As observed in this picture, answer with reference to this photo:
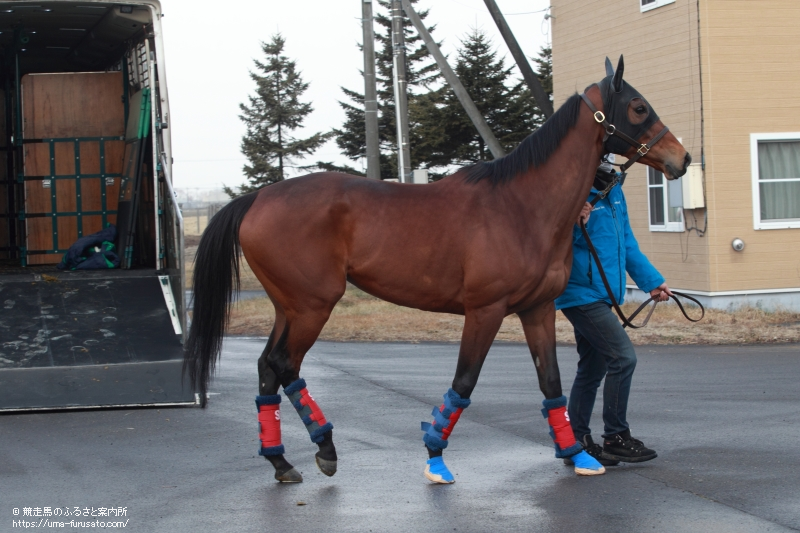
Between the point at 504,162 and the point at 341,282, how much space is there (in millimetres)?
1262

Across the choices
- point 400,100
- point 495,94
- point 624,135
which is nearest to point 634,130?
point 624,135

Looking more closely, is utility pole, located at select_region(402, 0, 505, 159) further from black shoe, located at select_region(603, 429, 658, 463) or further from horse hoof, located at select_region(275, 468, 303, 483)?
horse hoof, located at select_region(275, 468, 303, 483)

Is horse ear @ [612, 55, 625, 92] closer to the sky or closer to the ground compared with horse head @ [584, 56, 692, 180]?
closer to the sky

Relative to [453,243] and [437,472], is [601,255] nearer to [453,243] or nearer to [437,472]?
[453,243]

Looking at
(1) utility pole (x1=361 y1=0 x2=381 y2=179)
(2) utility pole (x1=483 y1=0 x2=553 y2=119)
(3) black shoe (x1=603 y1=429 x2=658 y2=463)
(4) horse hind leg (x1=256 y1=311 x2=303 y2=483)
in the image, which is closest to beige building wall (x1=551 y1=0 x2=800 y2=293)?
(2) utility pole (x1=483 y1=0 x2=553 y2=119)

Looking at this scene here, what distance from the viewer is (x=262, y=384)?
5602mm

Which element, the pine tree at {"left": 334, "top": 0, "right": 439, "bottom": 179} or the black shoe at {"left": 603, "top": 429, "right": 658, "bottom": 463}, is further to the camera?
the pine tree at {"left": 334, "top": 0, "right": 439, "bottom": 179}

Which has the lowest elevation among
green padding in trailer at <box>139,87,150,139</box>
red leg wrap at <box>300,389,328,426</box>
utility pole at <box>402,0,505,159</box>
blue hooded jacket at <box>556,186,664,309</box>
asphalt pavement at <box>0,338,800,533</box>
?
asphalt pavement at <box>0,338,800,533</box>

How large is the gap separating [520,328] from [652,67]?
5.56 metres

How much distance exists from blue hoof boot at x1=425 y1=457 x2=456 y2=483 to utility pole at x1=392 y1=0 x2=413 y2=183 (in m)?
12.8

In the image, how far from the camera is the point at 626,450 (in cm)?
564

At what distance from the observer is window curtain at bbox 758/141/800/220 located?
14680 mm

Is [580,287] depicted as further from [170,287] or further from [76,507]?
[170,287]

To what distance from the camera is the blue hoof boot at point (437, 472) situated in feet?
17.4
